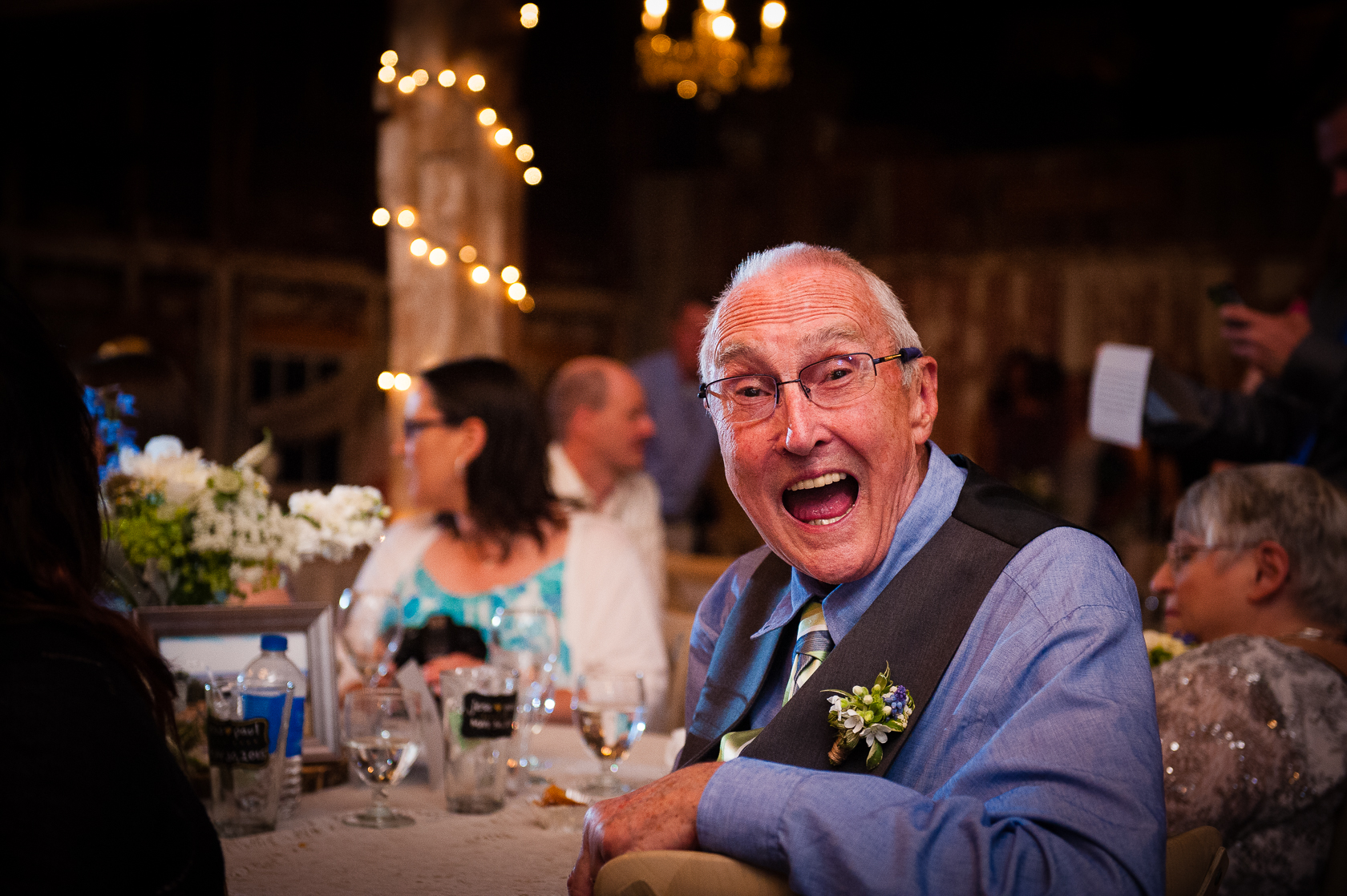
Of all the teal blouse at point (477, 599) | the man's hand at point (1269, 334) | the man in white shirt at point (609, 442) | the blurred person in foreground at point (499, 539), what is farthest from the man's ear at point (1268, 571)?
the man in white shirt at point (609, 442)

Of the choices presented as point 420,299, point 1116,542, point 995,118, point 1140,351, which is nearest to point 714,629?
point 1140,351

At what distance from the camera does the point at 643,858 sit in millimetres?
1070

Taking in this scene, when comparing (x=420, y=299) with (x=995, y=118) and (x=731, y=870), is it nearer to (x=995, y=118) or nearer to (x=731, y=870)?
(x=731, y=870)

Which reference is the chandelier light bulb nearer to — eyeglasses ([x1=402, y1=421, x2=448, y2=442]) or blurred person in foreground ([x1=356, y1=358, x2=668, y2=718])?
blurred person in foreground ([x1=356, y1=358, x2=668, y2=718])

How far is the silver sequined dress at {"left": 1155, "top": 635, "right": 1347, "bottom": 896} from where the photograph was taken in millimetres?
1666

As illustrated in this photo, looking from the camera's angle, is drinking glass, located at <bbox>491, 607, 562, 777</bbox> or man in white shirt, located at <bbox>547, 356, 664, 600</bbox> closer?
drinking glass, located at <bbox>491, 607, 562, 777</bbox>

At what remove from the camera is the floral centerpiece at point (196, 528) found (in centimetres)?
181

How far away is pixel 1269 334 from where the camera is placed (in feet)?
9.35

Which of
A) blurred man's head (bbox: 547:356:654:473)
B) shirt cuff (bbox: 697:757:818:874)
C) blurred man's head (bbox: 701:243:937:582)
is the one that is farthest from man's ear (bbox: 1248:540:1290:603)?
blurred man's head (bbox: 547:356:654:473)

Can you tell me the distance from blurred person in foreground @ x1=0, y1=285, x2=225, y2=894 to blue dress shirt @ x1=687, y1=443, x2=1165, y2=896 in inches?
20.2

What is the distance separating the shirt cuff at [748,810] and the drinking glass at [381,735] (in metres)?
0.61

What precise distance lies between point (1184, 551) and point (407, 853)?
4.71 ft

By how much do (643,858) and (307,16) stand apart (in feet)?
30.6

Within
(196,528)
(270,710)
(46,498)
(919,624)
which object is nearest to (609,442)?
(196,528)
